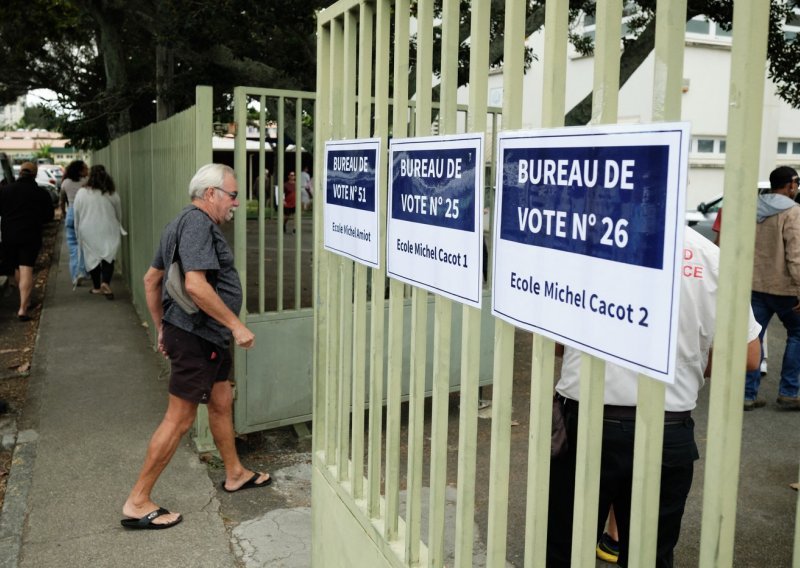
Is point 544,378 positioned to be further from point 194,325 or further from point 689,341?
point 194,325

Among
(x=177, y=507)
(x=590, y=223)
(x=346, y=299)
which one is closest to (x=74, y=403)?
(x=177, y=507)

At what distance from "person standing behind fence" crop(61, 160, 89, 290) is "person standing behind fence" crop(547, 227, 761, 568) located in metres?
9.74

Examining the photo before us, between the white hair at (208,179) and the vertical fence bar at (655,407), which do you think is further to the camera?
the white hair at (208,179)

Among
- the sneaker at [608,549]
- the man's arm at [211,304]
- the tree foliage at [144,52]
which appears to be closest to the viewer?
the sneaker at [608,549]

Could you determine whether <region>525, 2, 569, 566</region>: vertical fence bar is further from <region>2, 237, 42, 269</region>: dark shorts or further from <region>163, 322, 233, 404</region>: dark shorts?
<region>2, 237, 42, 269</region>: dark shorts

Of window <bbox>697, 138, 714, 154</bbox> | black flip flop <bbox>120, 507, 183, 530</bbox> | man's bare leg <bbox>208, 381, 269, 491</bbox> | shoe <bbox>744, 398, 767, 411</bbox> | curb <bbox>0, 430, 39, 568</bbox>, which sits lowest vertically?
curb <bbox>0, 430, 39, 568</bbox>

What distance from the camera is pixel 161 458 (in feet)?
14.4

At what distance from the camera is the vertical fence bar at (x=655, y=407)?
154 cm

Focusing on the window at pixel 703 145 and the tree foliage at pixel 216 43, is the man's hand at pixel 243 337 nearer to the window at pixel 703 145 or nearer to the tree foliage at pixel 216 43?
the tree foliage at pixel 216 43

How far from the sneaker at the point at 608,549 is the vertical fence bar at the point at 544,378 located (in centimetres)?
216

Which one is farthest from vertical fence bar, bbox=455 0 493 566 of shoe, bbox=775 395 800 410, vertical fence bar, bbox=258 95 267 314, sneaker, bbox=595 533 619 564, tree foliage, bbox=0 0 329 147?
tree foliage, bbox=0 0 329 147

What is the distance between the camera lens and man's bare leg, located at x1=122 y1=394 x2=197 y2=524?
4.37m

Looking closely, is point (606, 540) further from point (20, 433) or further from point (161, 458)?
point (20, 433)

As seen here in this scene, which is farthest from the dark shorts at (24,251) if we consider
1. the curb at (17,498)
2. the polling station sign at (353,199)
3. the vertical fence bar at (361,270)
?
the vertical fence bar at (361,270)
